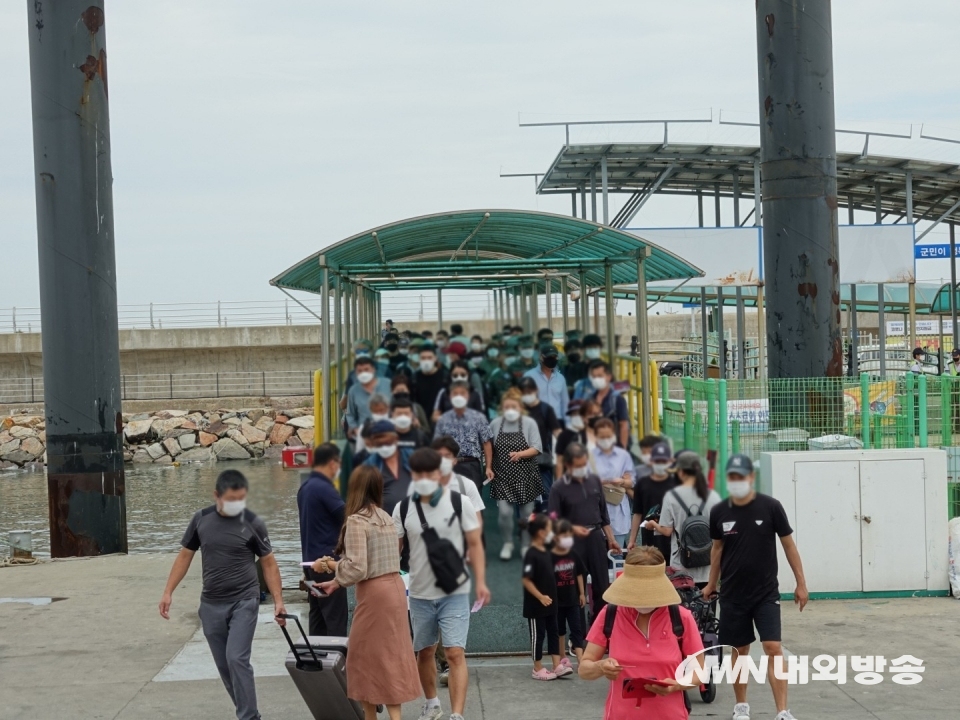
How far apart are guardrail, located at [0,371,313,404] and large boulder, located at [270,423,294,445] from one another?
25.1 feet

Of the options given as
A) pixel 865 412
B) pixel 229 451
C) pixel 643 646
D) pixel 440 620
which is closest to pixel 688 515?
pixel 643 646

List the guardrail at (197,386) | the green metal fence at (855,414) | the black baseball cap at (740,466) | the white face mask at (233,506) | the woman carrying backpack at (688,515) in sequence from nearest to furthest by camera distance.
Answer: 1. the black baseball cap at (740,466)
2. the woman carrying backpack at (688,515)
3. the white face mask at (233,506)
4. the green metal fence at (855,414)
5. the guardrail at (197,386)

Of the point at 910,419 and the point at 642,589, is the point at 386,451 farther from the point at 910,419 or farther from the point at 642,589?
the point at 910,419

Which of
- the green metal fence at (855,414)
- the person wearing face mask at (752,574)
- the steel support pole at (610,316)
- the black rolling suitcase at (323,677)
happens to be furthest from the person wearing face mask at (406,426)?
the green metal fence at (855,414)

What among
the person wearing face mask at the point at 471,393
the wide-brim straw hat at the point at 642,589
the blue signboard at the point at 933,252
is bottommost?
the wide-brim straw hat at the point at 642,589

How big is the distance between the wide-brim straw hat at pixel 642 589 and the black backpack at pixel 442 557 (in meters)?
0.75

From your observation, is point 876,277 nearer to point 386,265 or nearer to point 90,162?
point 90,162

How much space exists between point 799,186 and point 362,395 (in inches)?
185

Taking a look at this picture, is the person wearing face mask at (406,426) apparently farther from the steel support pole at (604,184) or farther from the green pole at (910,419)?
the steel support pole at (604,184)

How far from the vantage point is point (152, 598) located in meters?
10.7

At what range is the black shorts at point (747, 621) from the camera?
247 inches

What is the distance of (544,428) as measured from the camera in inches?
192

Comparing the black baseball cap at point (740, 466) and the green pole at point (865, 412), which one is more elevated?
the black baseball cap at point (740, 466)

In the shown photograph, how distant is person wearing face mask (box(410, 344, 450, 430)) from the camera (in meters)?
5.09
